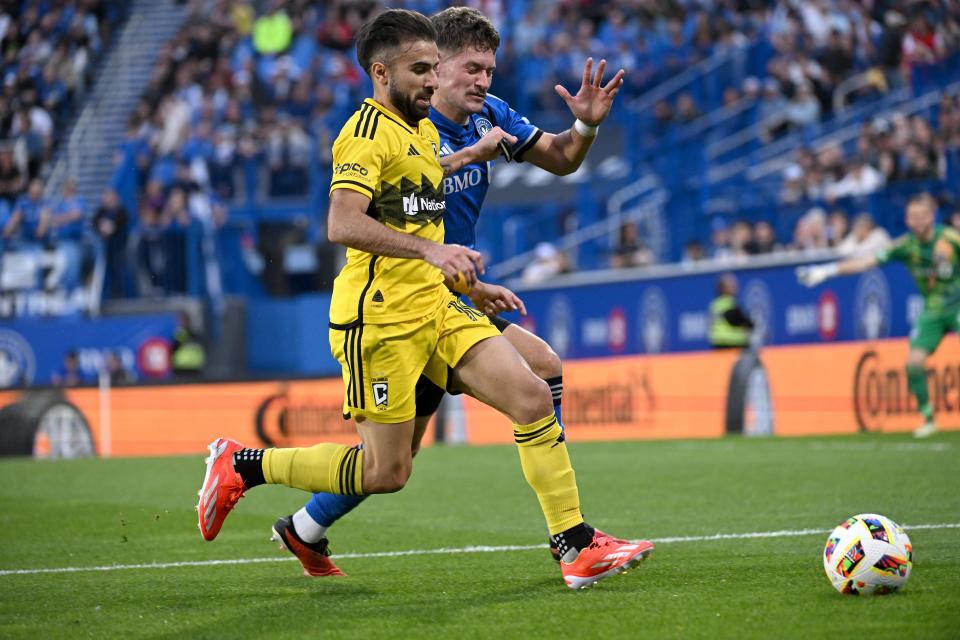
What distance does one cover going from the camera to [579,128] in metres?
6.91

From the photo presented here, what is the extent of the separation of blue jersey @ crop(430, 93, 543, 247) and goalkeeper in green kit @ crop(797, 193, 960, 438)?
27.4 ft

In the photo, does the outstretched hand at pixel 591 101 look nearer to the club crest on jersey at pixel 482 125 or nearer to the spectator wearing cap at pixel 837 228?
the club crest on jersey at pixel 482 125

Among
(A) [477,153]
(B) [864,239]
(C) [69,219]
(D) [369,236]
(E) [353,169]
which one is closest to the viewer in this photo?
(D) [369,236]

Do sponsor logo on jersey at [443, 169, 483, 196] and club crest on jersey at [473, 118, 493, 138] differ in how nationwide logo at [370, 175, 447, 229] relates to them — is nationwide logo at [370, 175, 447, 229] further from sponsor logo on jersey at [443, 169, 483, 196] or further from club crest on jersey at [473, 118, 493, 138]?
club crest on jersey at [473, 118, 493, 138]

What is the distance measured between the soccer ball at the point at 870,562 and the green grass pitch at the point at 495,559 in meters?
0.10

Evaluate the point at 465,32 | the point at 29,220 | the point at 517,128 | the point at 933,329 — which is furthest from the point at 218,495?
the point at 29,220

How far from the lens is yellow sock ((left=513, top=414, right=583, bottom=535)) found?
614 cm

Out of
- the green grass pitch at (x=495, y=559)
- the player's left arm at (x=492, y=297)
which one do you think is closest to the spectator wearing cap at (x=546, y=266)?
the green grass pitch at (x=495, y=559)

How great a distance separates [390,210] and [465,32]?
1.15 meters

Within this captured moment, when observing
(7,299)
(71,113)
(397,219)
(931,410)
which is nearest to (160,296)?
(7,299)

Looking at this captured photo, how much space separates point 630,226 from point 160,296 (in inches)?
314

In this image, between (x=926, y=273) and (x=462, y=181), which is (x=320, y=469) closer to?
(x=462, y=181)

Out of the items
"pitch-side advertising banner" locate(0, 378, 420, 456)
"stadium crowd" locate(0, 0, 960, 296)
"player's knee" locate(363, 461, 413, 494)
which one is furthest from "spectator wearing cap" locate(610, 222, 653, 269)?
"player's knee" locate(363, 461, 413, 494)

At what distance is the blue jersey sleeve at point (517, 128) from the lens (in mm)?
7027
